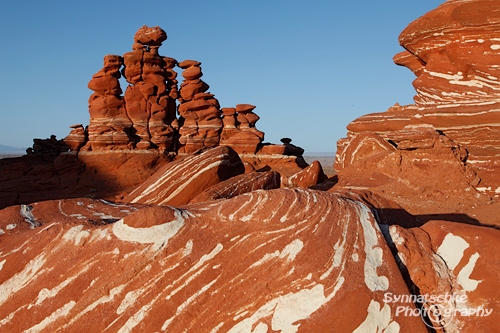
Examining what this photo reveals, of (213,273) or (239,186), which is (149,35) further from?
(213,273)

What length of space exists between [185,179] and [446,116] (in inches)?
196

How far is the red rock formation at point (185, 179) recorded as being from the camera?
8.74m

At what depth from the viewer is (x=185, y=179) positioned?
29.7 feet

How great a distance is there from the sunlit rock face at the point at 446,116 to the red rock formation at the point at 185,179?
2533 mm

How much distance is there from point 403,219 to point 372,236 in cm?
187

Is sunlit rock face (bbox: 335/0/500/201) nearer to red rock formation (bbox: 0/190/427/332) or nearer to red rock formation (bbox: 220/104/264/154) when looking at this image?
red rock formation (bbox: 0/190/427/332)

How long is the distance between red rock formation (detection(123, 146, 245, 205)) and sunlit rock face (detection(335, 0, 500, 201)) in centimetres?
253

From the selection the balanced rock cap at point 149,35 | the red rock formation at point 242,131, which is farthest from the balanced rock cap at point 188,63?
the red rock formation at point 242,131

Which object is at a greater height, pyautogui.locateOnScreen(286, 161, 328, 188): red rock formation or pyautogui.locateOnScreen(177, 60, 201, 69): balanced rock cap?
pyautogui.locateOnScreen(177, 60, 201, 69): balanced rock cap

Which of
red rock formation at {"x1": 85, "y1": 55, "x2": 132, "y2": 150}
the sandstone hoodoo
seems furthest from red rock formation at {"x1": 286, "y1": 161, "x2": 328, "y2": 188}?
red rock formation at {"x1": 85, "y1": 55, "x2": 132, "y2": 150}

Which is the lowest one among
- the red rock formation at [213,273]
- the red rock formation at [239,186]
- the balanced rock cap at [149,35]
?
the red rock formation at [239,186]

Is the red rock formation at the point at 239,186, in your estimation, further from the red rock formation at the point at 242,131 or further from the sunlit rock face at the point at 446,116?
A: the red rock formation at the point at 242,131

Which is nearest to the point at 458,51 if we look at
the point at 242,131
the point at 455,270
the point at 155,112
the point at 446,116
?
the point at 446,116

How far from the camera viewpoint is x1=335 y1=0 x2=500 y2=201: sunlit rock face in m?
7.66
